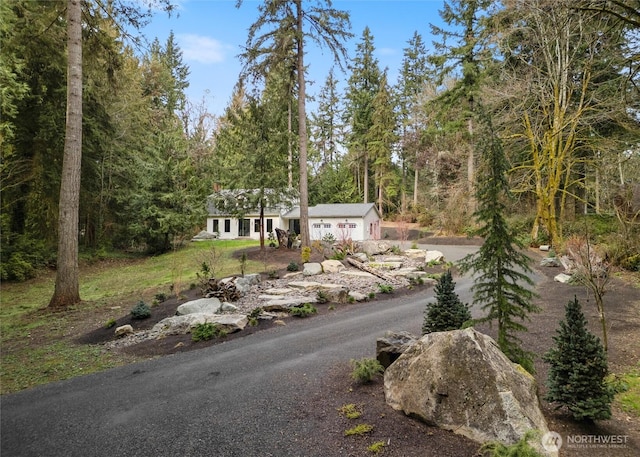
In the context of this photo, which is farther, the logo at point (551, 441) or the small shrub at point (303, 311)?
the small shrub at point (303, 311)

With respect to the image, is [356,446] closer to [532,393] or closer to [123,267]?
[532,393]

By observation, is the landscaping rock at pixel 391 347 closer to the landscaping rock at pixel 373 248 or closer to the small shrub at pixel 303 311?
the small shrub at pixel 303 311

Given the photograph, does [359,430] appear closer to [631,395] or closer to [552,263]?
[631,395]

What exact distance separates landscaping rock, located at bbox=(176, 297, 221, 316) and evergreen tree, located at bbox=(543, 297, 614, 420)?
19.0 ft

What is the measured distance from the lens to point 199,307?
6.72m

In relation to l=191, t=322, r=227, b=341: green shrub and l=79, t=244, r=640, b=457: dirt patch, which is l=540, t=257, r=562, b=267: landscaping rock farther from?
l=191, t=322, r=227, b=341: green shrub

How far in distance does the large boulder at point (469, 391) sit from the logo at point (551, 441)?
0.05 meters

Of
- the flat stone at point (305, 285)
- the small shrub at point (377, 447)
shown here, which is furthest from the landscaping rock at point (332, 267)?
the small shrub at point (377, 447)

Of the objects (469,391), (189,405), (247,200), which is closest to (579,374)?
(469,391)

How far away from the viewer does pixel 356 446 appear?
2.53 m

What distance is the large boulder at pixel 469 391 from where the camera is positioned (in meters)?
2.50

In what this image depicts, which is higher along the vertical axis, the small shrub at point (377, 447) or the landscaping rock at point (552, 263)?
the landscaping rock at point (552, 263)

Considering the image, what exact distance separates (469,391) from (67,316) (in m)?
8.49

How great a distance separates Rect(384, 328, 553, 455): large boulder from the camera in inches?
98.3
